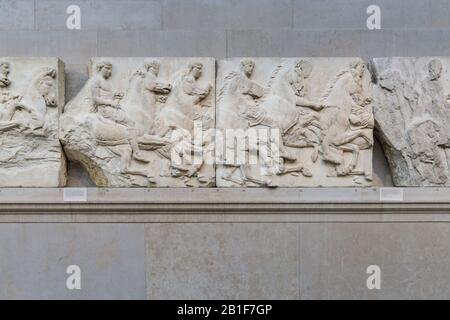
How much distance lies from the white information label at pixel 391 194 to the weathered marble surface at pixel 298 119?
0.62 ft

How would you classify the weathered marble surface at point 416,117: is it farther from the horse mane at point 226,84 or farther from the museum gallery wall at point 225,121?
the horse mane at point 226,84

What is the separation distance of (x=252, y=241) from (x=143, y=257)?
3.72ft

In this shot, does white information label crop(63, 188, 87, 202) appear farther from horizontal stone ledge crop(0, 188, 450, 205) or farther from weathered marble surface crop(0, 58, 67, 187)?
weathered marble surface crop(0, 58, 67, 187)

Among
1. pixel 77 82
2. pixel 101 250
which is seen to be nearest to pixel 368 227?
pixel 101 250

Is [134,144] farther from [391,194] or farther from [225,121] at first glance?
[391,194]

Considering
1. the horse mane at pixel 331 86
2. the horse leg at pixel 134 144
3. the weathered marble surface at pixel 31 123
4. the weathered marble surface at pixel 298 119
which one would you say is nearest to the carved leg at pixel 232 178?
the weathered marble surface at pixel 298 119

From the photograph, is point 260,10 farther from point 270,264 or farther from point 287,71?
point 270,264

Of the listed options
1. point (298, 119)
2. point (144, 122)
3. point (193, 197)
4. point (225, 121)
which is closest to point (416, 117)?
point (298, 119)

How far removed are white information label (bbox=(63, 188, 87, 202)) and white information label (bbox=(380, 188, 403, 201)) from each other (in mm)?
3044

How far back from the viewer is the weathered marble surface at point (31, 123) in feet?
20.0

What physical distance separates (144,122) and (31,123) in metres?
1.13

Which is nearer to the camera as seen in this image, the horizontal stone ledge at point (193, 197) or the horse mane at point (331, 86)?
the horizontal stone ledge at point (193, 197)

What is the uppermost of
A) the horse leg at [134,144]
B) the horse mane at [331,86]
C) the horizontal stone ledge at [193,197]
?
the horse mane at [331,86]

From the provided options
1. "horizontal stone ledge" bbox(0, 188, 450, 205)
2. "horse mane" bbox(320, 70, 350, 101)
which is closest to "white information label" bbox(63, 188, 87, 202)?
"horizontal stone ledge" bbox(0, 188, 450, 205)
